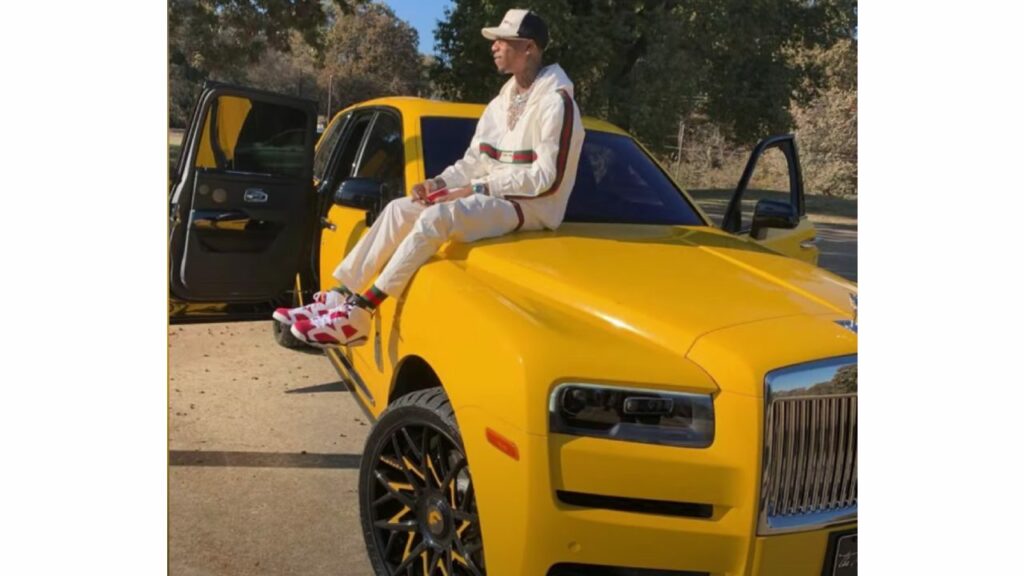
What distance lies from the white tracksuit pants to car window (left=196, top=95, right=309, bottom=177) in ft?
1.85

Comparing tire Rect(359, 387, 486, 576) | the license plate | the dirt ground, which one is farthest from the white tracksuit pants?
the license plate

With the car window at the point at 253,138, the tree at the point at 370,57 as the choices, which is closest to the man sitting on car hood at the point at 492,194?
the tree at the point at 370,57

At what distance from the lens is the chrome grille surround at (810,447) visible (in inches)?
88.4

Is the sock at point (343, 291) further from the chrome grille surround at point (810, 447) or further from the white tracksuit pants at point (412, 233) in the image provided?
the chrome grille surround at point (810, 447)

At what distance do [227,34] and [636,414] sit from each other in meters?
1.74

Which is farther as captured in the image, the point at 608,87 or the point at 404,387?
the point at 608,87

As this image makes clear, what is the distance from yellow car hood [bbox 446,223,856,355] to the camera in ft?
8.36

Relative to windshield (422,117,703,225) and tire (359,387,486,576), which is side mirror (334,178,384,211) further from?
tire (359,387,486,576)

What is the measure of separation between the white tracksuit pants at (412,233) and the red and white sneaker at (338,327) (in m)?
0.11
